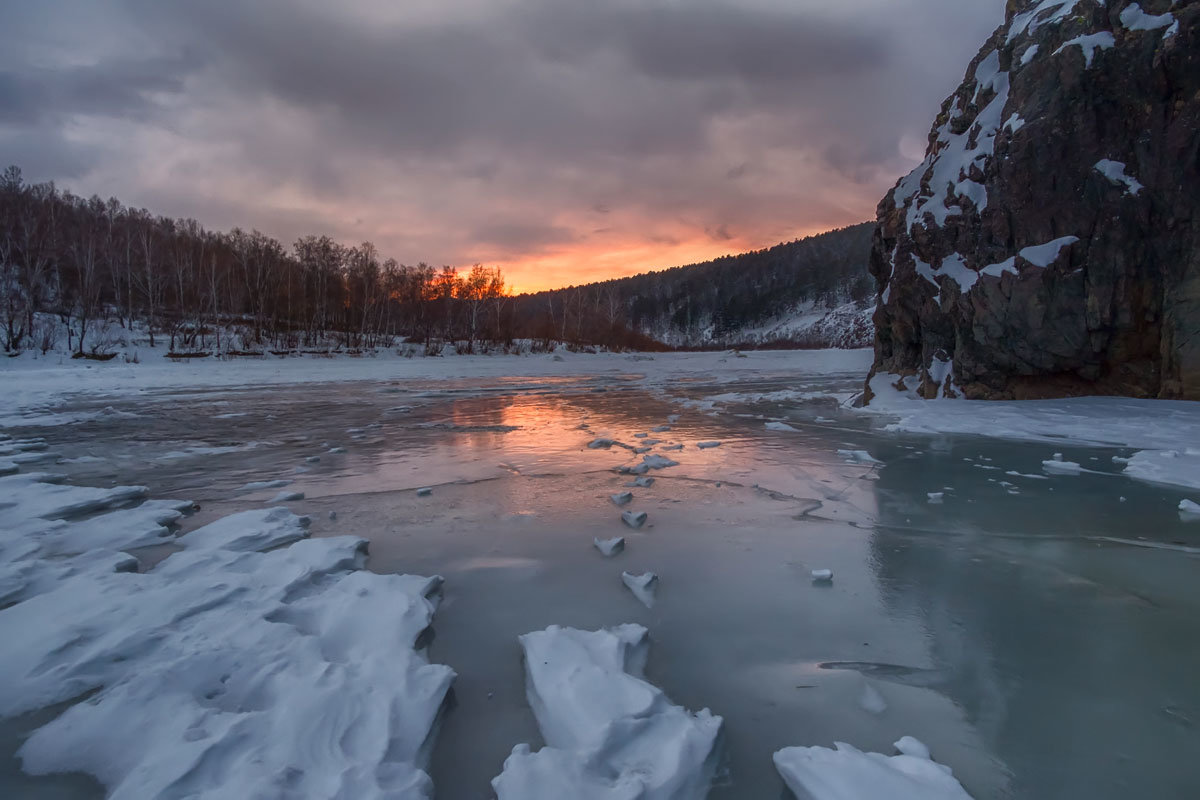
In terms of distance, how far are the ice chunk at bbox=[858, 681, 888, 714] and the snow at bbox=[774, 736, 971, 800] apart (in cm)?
22

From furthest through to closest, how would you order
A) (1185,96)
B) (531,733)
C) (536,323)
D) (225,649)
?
(536,323) → (1185,96) → (225,649) → (531,733)

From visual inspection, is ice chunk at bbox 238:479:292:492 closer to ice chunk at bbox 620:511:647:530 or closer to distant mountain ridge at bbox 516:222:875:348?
ice chunk at bbox 620:511:647:530

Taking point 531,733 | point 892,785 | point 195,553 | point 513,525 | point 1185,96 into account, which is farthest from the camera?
point 1185,96

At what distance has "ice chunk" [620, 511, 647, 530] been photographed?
400 cm

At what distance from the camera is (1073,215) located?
29.5 ft

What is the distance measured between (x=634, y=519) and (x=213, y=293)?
3999cm

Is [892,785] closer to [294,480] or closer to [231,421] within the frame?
[294,480]

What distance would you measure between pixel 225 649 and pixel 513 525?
6.34 ft

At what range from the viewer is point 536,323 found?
6300 centimetres

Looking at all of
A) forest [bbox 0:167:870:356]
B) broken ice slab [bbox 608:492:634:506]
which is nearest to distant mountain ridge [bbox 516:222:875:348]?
forest [bbox 0:167:870:356]

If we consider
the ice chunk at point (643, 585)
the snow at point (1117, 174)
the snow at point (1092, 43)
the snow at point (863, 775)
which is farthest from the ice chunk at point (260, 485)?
the snow at point (1092, 43)

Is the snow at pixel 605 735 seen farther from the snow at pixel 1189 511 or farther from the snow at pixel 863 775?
the snow at pixel 1189 511

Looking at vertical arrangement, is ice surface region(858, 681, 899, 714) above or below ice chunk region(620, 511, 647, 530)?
below

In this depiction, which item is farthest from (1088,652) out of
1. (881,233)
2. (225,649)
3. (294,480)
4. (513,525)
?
(881,233)
